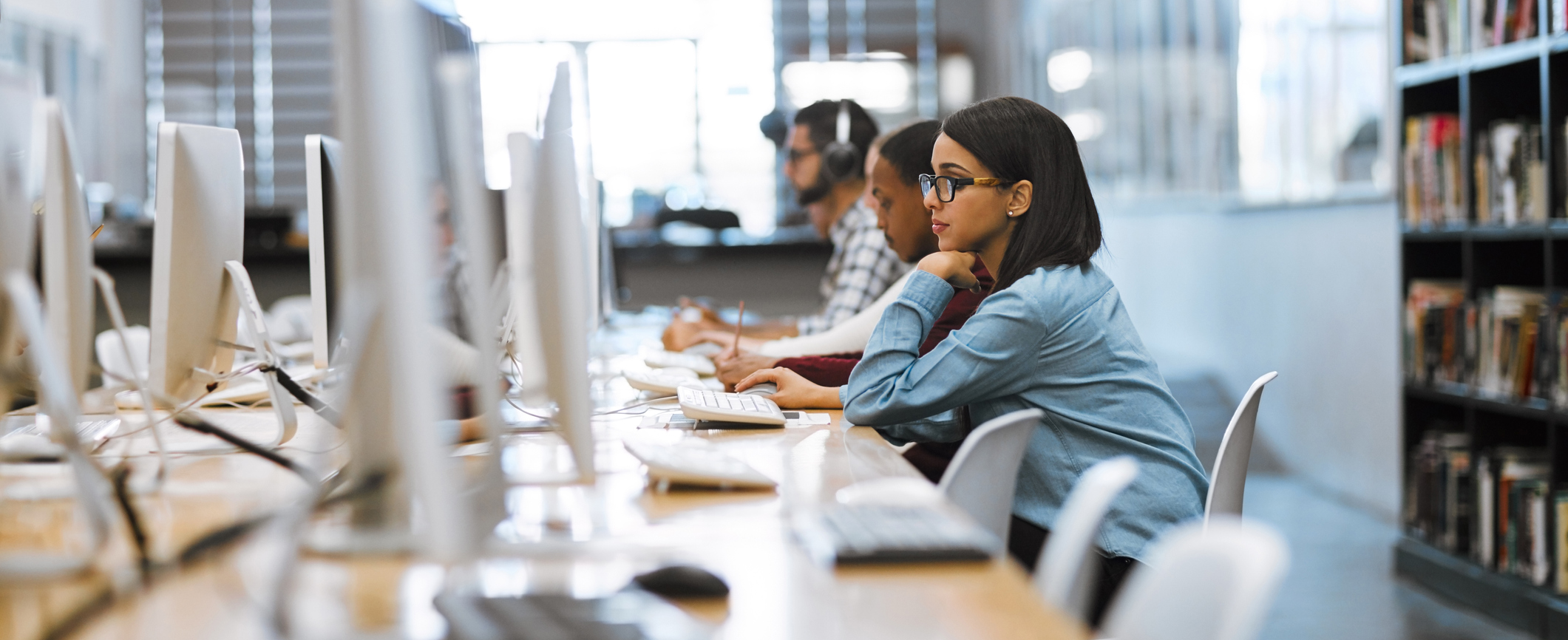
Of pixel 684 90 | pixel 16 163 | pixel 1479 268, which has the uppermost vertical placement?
pixel 684 90

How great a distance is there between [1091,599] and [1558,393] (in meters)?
1.70

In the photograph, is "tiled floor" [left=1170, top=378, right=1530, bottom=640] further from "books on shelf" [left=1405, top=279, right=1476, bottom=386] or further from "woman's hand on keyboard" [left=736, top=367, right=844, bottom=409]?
"woman's hand on keyboard" [left=736, top=367, right=844, bottom=409]

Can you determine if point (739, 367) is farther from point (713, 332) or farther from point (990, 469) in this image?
point (990, 469)

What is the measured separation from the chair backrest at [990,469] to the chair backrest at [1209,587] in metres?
0.47

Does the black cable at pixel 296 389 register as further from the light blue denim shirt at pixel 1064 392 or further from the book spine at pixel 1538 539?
the book spine at pixel 1538 539

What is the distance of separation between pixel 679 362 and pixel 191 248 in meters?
1.15

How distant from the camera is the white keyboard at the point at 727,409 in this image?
5.46 feet

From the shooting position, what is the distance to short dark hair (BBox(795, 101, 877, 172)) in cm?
323

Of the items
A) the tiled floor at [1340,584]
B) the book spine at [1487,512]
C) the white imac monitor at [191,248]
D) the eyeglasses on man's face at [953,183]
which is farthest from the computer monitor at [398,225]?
the book spine at [1487,512]

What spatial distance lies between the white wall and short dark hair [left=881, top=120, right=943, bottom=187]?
128 cm

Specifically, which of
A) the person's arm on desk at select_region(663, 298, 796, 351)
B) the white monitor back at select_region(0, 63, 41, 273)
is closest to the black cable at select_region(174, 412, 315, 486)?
the white monitor back at select_region(0, 63, 41, 273)

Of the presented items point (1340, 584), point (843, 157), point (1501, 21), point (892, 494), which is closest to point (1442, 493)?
point (1340, 584)

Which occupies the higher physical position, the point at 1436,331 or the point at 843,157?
the point at 843,157

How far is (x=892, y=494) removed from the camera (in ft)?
3.56
